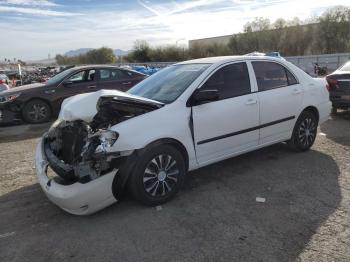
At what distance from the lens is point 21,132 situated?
8.82 meters

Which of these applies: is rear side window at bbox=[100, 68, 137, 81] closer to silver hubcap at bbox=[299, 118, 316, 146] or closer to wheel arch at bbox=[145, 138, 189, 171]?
silver hubcap at bbox=[299, 118, 316, 146]

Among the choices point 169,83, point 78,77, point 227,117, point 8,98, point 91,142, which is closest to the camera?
point 91,142

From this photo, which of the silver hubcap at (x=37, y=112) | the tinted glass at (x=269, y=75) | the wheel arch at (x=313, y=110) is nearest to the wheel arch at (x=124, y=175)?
the tinted glass at (x=269, y=75)

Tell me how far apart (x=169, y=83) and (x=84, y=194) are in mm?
2001

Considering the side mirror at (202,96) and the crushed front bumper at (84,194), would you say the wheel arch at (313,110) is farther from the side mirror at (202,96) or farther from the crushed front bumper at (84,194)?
the crushed front bumper at (84,194)

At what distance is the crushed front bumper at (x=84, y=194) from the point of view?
3633mm

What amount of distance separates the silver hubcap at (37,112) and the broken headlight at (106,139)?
6.73 metres

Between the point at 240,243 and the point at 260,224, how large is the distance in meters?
0.44

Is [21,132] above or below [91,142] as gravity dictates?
below

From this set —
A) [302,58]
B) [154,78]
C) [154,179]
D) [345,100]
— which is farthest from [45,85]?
[302,58]

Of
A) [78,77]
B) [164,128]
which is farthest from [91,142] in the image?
[78,77]

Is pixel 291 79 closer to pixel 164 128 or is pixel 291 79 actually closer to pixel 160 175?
→ pixel 164 128

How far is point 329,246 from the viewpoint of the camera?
10.8 ft

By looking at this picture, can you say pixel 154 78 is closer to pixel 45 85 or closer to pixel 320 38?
pixel 45 85
